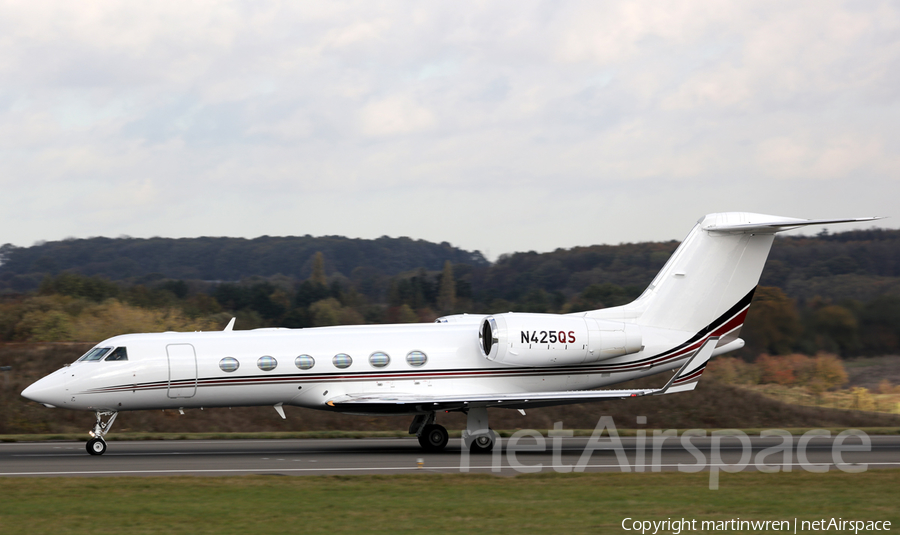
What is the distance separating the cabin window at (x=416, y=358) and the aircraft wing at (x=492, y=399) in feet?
2.69

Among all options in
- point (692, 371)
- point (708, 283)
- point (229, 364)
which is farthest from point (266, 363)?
point (708, 283)

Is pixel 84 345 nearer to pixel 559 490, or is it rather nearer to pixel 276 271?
pixel 559 490

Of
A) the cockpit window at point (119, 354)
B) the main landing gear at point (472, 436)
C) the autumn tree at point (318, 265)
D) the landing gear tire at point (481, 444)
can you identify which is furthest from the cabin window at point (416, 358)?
the autumn tree at point (318, 265)

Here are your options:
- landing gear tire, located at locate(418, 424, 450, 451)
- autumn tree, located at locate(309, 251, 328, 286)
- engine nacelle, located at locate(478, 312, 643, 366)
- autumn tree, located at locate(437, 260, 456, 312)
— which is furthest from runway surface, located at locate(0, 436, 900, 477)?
autumn tree, located at locate(309, 251, 328, 286)

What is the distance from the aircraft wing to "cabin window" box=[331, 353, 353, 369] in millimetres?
686

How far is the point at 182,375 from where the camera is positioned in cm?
2061

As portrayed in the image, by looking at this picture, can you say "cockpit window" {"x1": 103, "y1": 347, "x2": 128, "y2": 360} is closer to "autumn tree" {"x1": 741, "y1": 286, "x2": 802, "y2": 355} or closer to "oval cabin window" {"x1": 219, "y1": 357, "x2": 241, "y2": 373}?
"oval cabin window" {"x1": 219, "y1": 357, "x2": 241, "y2": 373}

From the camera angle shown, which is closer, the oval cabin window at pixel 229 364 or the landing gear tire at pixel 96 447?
the landing gear tire at pixel 96 447

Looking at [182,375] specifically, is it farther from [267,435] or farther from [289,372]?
[267,435]

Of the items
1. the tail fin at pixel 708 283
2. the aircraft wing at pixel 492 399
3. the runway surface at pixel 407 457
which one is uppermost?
the tail fin at pixel 708 283

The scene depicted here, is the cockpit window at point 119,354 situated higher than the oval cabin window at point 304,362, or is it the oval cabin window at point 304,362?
the cockpit window at point 119,354

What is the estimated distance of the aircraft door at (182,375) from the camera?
20.6m

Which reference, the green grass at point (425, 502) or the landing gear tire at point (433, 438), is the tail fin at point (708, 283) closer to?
the landing gear tire at point (433, 438)

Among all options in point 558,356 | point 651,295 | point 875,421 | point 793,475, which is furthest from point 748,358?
point 793,475
